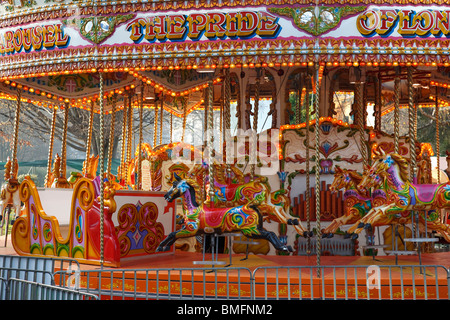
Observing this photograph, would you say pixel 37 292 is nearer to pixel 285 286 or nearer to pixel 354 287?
Answer: pixel 285 286

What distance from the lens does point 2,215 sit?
13695 millimetres

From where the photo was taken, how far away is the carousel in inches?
346

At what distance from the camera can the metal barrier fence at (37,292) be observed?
5629mm

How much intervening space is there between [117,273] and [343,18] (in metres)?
4.85

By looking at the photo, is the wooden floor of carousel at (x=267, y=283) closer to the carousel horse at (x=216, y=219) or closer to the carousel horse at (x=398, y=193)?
the carousel horse at (x=216, y=219)

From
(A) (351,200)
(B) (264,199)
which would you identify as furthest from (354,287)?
(A) (351,200)

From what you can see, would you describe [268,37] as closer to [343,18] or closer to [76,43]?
[343,18]

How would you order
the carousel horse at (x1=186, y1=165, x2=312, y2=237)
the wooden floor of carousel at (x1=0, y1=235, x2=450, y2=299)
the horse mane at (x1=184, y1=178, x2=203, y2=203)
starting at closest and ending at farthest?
the wooden floor of carousel at (x1=0, y1=235, x2=450, y2=299) < the horse mane at (x1=184, y1=178, x2=203, y2=203) < the carousel horse at (x1=186, y1=165, x2=312, y2=237)

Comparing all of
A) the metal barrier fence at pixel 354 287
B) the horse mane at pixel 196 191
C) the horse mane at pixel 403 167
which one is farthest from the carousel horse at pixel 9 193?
the horse mane at pixel 403 167

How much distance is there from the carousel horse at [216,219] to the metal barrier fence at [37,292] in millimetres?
3192

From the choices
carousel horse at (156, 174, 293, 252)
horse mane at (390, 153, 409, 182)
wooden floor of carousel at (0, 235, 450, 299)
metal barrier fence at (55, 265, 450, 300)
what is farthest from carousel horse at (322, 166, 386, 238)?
metal barrier fence at (55, 265, 450, 300)

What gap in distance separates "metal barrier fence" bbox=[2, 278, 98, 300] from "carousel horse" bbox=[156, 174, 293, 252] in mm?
3192

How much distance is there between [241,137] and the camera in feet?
39.8

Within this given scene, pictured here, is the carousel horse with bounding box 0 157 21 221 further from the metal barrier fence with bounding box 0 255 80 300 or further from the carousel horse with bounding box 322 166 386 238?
the carousel horse with bounding box 322 166 386 238
